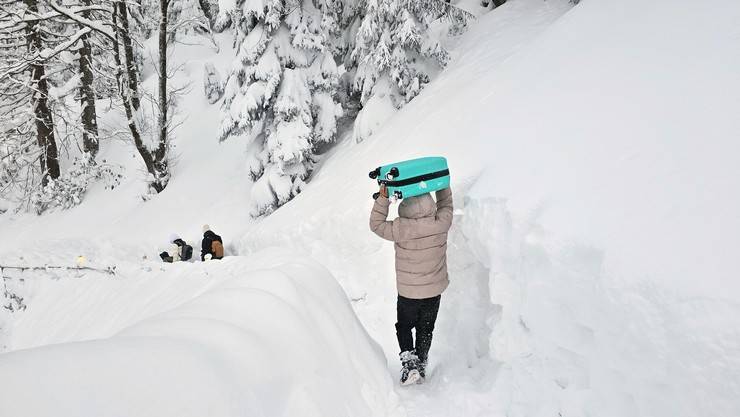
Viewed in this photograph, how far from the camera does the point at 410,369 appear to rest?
3.60 m

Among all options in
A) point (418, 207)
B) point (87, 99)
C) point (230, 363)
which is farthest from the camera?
point (87, 99)

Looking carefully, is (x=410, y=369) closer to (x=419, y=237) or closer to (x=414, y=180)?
(x=419, y=237)

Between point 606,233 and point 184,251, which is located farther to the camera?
point 184,251

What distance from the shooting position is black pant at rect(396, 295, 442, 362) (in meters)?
3.60

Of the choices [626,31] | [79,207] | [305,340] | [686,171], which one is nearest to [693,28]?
[626,31]

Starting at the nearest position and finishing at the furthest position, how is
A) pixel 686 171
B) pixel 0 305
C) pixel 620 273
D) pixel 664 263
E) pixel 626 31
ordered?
pixel 664 263, pixel 620 273, pixel 686 171, pixel 626 31, pixel 0 305

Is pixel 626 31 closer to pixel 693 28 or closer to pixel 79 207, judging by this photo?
pixel 693 28

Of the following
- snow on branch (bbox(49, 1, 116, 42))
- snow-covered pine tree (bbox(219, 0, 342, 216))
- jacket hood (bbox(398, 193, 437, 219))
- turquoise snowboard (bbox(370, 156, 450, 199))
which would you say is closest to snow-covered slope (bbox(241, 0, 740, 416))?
jacket hood (bbox(398, 193, 437, 219))

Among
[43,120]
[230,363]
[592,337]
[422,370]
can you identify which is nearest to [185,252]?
[422,370]

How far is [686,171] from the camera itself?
2.66 m

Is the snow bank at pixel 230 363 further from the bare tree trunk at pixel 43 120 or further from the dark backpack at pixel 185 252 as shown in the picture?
the bare tree trunk at pixel 43 120

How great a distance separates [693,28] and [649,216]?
282 centimetres

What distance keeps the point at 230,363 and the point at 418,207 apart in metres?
1.94

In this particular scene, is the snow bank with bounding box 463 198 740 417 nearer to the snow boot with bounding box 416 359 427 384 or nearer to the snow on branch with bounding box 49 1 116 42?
the snow boot with bounding box 416 359 427 384
